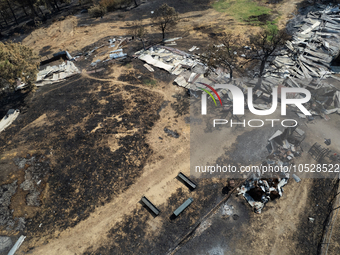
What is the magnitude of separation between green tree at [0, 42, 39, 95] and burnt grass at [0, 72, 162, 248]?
11.2ft

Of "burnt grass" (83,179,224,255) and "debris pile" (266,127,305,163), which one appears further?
"debris pile" (266,127,305,163)

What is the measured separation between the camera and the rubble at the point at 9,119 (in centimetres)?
2437

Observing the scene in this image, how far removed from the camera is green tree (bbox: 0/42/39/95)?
78.8 feet

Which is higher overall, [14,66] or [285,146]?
[14,66]

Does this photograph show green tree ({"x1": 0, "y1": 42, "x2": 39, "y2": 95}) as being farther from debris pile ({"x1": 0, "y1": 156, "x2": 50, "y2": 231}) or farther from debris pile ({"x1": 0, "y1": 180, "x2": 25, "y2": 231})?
debris pile ({"x1": 0, "y1": 180, "x2": 25, "y2": 231})

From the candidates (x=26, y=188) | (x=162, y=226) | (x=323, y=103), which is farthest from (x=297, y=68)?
(x=26, y=188)

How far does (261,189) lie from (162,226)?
9.51 meters

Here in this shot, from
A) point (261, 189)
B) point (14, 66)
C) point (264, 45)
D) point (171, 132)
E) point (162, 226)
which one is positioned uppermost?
point (14, 66)

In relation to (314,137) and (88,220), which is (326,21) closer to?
(314,137)

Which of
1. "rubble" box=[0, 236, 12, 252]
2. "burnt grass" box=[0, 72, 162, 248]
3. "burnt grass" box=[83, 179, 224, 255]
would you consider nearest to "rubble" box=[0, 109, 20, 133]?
"burnt grass" box=[0, 72, 162, 248]

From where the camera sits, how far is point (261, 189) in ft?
56.1

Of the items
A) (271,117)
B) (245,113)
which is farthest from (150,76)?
(271,117)

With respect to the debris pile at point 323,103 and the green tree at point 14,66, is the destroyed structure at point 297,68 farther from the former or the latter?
the green tree at point 14,66

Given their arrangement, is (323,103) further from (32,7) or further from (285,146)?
(32,7)
